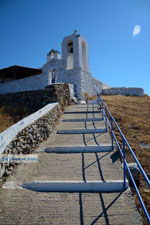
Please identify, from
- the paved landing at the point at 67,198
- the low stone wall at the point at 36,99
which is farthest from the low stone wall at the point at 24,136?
the low stone wall at the point at 36,99

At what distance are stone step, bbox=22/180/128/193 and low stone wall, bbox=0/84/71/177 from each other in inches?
34.5

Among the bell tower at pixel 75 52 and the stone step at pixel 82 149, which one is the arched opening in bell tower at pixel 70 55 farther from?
the stone step at pixel 82 149

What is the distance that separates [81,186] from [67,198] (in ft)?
1.27

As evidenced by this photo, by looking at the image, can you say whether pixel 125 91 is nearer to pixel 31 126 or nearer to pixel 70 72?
pixel 70 72

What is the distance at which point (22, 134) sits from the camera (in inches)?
193

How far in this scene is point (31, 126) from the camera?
17.7ft

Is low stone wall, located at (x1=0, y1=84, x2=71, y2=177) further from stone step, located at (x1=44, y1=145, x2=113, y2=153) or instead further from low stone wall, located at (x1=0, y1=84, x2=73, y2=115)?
stone step, located at (x1=44, y1=145, x2=113, y2=153)

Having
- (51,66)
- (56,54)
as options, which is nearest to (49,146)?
(51,66)

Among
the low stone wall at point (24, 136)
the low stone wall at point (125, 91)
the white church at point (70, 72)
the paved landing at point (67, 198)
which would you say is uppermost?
the white church at point (70, 72)

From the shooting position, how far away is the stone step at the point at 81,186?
3.54 m

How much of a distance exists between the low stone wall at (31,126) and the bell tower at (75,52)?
7500 mm

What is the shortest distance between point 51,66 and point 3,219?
643 inches

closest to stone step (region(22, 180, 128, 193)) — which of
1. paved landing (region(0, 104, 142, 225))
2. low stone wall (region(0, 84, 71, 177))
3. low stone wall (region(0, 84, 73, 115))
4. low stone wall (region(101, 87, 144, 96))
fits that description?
paved landing (region(0, 104, 142, 225))

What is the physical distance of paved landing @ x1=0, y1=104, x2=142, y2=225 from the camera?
2.84 m
